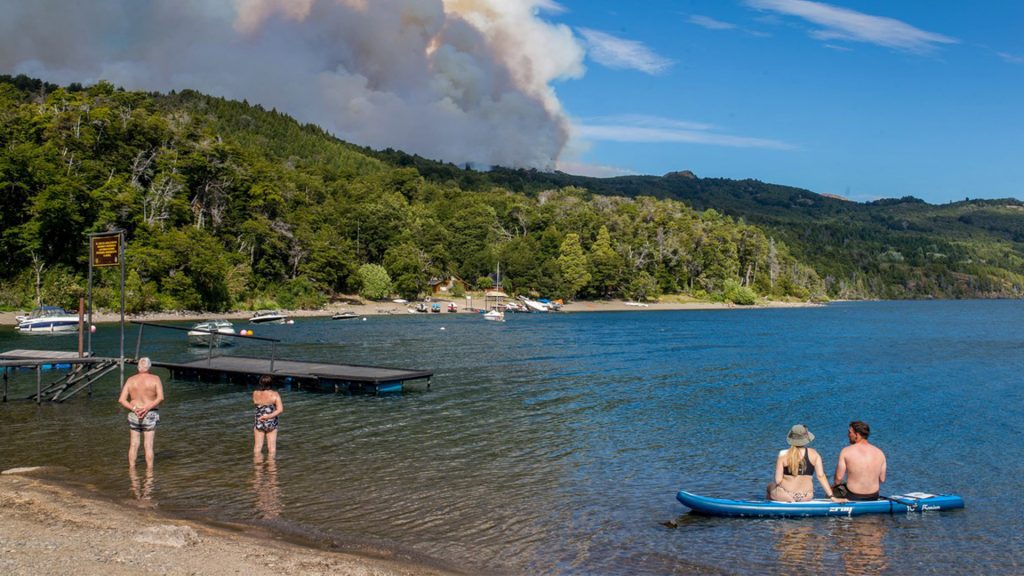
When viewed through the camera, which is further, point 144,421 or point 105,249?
point 105,249

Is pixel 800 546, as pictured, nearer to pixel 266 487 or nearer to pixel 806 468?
pixel 806 468

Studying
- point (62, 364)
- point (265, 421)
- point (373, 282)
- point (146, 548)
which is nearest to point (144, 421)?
point (265, 421)

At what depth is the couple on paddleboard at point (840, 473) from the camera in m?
16.1

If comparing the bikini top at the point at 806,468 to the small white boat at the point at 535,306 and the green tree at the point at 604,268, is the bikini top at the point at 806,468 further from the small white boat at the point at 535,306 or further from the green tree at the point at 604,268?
the green tree at the point at 604,268

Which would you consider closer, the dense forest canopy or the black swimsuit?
the black swimsuit

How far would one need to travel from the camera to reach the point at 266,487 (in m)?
18.2

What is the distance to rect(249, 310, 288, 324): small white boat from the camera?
9634cm

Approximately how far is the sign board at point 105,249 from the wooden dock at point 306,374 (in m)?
10.1

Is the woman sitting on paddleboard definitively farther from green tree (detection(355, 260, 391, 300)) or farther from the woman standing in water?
green tree (detection(355, 260, 391, 300))

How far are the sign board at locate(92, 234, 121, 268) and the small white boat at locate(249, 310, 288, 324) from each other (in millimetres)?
68582

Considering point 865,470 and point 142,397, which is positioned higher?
point 142,397

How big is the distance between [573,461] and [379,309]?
10663cm

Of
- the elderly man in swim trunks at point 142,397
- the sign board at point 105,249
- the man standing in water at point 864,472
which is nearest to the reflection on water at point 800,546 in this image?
the man standing in water at point 864,472

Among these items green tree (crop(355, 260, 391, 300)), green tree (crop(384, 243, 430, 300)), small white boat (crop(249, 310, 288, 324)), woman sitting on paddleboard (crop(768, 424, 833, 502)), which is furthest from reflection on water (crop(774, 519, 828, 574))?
green tree (crop(384, 243, 430, 300))
